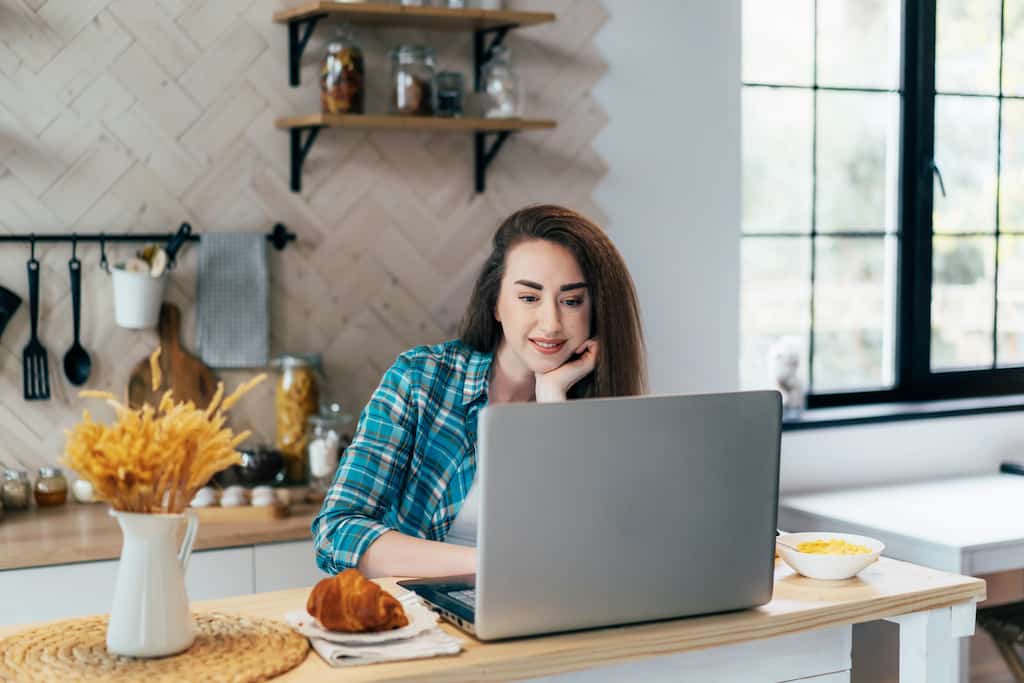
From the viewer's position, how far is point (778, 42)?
12.4 feet

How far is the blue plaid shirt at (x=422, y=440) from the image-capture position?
7.14ft

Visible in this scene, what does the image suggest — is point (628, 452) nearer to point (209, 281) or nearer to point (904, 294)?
point (209, 281)

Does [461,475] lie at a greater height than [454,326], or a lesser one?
lesser

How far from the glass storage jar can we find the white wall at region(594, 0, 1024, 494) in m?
0.38

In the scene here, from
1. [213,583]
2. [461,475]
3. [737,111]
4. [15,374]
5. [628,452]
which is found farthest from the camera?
[737,111]

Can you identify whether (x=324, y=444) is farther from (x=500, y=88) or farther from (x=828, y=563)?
(x=828, y=563)

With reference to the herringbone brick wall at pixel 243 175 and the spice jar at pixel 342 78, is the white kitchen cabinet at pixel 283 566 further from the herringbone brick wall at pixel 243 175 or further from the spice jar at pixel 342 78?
the spice jar at pixel 342 78

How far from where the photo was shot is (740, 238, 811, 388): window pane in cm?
380

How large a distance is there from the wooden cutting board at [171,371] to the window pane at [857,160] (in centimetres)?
201

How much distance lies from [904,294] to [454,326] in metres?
1.60

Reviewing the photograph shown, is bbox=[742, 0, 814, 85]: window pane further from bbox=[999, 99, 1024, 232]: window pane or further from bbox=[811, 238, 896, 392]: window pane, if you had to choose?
bbox=[999, 99, 1024, 232]: window pane

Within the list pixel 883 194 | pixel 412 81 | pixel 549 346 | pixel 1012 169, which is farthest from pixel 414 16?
pixel 1012 169

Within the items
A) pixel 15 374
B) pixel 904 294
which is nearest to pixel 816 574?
pixel 15 374

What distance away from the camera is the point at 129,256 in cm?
293
